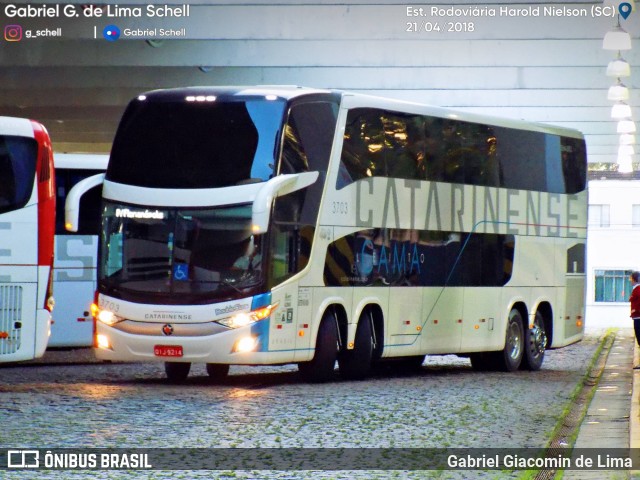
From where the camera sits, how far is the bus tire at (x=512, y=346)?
23.6 metres

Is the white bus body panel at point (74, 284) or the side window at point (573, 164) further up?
the side window at point (573, 164)

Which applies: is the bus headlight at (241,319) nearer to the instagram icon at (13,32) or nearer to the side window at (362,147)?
the side window at (362,147)

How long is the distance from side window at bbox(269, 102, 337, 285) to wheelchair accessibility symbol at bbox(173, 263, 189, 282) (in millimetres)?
984

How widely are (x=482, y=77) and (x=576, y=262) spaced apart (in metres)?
5.53

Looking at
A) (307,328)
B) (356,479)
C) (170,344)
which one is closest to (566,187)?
(307,328)

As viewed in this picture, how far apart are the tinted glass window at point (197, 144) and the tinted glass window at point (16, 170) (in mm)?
1203

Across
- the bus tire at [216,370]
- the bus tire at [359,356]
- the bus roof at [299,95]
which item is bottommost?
the bus tire at [216,370]

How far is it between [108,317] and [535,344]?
8214 mm

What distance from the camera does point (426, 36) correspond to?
82.5ft

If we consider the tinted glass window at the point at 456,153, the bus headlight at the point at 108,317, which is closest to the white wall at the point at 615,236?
the tinted glass window at the point at 456,153

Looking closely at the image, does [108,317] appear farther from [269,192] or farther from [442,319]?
[442,319]

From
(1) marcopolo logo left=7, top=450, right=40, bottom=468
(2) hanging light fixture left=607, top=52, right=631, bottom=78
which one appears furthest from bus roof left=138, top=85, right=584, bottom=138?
(1) marcopolo logo left=7, top=450, right=40, bottom=468

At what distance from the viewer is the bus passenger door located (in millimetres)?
21750

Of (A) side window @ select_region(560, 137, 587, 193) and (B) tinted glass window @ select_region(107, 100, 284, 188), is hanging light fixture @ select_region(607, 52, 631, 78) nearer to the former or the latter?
(A) side window @ select_region(560, 137, 587, 193)
